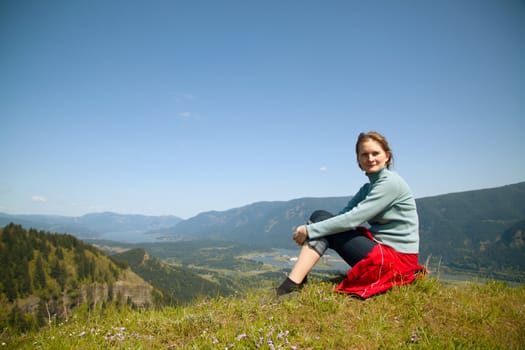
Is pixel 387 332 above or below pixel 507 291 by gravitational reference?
above

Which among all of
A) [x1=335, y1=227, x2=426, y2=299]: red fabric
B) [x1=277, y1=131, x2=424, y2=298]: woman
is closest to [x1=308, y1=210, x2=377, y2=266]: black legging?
[x1=277, y1=131, x2=424, y2=298]: woman

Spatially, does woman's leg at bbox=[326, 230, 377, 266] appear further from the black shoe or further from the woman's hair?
the woman's hair

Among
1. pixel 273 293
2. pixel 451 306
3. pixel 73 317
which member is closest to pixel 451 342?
pixel 451 306

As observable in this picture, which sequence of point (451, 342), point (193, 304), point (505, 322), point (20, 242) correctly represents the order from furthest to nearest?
point (20, 242)
point (193, 304)
point (505, 322)
point (451, 342)

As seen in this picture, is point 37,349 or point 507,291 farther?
point 507,291

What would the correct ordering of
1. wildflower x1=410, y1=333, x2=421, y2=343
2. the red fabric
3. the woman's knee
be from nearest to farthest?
wildflower x1=410, y1=333, x2=421, y2=343, the red fabric, the woman's knee

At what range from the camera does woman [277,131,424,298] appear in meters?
4.57

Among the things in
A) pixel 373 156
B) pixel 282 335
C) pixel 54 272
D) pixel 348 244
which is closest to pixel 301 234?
pixel 348 244

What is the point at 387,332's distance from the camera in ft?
12.6

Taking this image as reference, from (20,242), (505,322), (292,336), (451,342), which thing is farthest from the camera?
(20,242)

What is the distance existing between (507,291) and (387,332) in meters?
3.94

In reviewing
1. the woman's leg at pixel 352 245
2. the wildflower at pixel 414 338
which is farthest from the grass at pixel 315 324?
the woman's leg at pixel 352 245

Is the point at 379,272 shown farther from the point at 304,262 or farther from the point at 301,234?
the point at 301,234

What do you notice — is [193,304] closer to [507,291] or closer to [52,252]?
[507,291]
